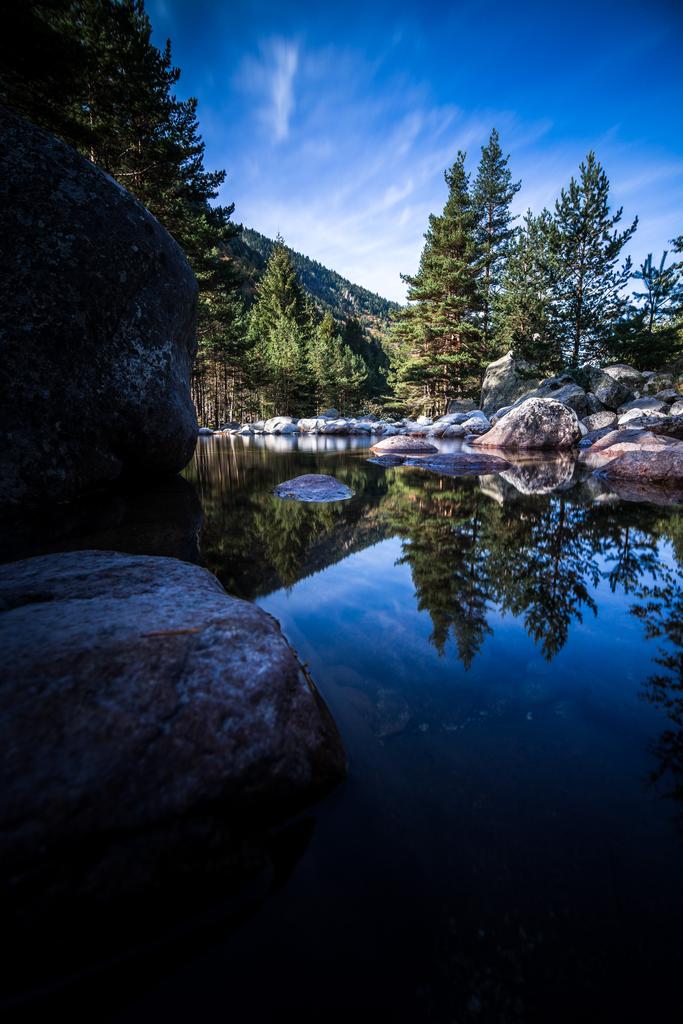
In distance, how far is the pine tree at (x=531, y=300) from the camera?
874 inches

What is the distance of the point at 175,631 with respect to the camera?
1.33 m

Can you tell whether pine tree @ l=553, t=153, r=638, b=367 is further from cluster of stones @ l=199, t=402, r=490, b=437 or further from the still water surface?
the still water surface

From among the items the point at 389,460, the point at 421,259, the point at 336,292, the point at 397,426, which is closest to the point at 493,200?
the point at 421,259

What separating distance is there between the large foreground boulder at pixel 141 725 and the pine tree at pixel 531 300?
25.1 meters

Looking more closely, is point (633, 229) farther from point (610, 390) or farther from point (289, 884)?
point (289, 884)

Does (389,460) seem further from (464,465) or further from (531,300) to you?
(531,300)

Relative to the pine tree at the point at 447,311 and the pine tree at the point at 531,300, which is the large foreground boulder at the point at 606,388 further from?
the pine tree at the point at 447,311

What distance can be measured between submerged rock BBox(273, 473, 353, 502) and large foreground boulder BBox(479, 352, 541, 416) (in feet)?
62.0

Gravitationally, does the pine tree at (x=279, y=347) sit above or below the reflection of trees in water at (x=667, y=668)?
above

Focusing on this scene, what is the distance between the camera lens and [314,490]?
234 inches

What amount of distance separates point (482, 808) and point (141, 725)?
100cm

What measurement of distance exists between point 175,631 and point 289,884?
771mm

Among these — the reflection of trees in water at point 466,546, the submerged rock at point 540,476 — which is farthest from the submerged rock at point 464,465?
the reflection of trees in water at point 466,546

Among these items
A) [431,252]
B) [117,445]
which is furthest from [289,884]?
[431,252]
